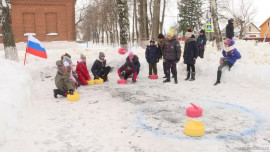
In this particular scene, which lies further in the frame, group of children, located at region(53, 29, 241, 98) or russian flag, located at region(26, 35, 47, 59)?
russian flag, located at region(26, 35, 47, 59)

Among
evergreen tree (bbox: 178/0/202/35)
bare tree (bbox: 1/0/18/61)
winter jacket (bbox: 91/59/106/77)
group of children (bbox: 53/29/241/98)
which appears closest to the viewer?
group of children (bbox: 53/29/241/98)

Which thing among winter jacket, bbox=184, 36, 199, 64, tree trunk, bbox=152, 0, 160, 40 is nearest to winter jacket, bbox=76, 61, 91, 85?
winter jacket, bbox=184, 36, 199, 64

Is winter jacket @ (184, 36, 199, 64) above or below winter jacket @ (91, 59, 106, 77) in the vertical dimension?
above

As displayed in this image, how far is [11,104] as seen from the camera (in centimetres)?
416

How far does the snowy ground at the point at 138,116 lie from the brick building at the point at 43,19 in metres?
18.9

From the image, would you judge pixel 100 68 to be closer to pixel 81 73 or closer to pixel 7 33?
pixel 81 73

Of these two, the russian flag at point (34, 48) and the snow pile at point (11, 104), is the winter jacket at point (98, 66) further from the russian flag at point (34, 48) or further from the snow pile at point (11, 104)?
the snow pile at point (11, 104)

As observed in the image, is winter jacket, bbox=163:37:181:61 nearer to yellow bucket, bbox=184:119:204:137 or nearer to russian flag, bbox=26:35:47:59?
russian flag, bbox=26:35:47:59

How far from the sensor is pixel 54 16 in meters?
26.1

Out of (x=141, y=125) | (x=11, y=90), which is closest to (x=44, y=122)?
(x=11, y=90)

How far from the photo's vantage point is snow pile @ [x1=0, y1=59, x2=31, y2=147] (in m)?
3.71

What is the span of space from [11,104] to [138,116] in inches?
96.2

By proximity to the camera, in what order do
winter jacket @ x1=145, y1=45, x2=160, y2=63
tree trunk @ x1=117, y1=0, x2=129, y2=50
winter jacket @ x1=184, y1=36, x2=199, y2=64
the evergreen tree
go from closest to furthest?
winter jacket @ x1=184, y1=36, x2=199, y2=64 < winter jacket @ x1=145, y1=45, x2=160, y2=63 < tree trunk @ x1=117, y1=0, x2=129, y2=50 < the evergreen tree

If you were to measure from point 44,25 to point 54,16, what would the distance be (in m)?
1.46
